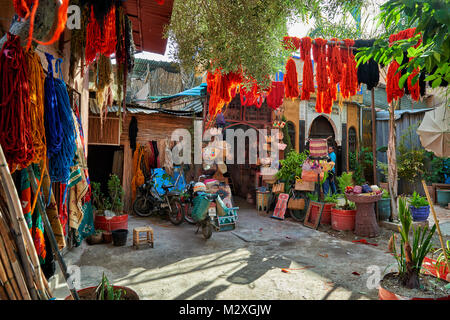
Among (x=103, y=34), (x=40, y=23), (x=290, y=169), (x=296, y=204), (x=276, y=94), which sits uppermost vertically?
Result: (x=276, y=94)

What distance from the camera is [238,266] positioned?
4.77m

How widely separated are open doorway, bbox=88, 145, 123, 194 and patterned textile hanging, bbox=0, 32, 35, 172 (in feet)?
24.3

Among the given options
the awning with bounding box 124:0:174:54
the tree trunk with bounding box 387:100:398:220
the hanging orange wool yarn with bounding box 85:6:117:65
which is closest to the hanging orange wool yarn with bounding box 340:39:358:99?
the tree trunk with bounding box 387:100:398:220

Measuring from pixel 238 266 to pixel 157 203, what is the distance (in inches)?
163

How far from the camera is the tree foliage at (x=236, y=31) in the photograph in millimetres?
3945

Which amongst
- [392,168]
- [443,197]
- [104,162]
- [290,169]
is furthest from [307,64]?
[443,197]

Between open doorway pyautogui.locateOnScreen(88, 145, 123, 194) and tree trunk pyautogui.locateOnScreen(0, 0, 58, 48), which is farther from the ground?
tree trunk pyautogui.locateOnScreen(0, 0, 58, 48)

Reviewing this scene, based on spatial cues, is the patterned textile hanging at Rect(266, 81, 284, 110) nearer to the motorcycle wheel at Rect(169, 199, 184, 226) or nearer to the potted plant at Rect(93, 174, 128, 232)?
the motorcycle wheel at Rect(169, 199, 184, 226)

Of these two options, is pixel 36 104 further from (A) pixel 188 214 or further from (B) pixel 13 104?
(A) pixel 188 214

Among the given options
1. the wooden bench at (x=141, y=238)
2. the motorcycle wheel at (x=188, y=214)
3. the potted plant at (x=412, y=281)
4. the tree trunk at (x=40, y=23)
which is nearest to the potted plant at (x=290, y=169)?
the motorcycle wheel at (x=188, y=214)

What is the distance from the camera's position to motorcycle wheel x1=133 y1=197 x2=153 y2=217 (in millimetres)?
8664

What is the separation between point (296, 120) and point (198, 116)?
463 cm

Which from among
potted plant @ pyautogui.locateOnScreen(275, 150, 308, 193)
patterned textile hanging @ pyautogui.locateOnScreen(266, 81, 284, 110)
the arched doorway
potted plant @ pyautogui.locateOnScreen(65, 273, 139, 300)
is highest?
patterned textile hanging @ pyautogui.locateOnScreen(266, 81, 284, 110)
